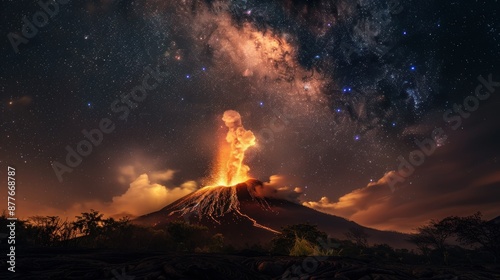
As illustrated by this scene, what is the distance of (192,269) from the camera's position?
221 inches

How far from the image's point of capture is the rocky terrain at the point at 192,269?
214 inches

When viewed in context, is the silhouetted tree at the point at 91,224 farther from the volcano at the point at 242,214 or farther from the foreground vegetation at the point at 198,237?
the volcano at the point at 242,214

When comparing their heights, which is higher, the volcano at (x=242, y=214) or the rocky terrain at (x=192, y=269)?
the volcano at (x=242, y=214)

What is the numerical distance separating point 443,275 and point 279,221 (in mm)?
88451

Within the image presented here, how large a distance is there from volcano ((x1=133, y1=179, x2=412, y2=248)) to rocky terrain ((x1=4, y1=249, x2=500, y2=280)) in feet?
212

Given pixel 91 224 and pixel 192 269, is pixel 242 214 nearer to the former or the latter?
pixel 91 224

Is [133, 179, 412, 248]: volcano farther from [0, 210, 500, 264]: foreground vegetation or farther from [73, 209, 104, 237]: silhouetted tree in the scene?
[73, 209, 104, 237]: silhouetted tree

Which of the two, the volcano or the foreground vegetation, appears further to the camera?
the volcano

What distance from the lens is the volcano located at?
79.6 metres

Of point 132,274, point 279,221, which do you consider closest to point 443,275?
point 132,274

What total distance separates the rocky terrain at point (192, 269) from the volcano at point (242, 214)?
64.6 metres

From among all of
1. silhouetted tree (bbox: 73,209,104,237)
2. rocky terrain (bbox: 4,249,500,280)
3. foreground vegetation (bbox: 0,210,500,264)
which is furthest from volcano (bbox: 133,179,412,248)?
rocky terrain (bbox: 4,249,500,280)

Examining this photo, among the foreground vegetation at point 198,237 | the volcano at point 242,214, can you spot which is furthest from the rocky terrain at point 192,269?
the volcano at point 242,214

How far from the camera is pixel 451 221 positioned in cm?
3497
